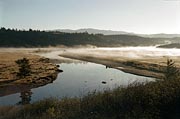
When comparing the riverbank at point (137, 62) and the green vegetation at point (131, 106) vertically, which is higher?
the green vegetation at point (131, 106)

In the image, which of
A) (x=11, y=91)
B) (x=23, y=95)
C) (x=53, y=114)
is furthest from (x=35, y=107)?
(x=11, y=91)

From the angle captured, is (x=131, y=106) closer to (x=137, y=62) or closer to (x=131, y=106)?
(x=131, y=106)

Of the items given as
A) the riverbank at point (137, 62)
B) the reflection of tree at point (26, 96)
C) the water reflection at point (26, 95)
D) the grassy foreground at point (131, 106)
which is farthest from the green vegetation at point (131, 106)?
the water reflection at point (26, 95)

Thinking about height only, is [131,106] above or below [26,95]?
→ above

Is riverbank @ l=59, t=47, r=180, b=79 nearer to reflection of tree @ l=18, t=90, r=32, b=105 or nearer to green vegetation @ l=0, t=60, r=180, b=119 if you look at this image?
reflection of tree @ l=18, t=90, r=32, b=105

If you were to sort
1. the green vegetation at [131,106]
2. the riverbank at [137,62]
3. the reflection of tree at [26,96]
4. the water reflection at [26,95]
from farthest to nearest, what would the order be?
the riverbank at [137,62] < the water reflection at [26,95] < the reflection of tree at [26,96] < the green vegetation at [131,106]

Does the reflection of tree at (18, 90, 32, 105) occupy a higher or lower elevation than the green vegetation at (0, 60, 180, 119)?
lower

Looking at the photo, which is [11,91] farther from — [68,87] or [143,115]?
[143,115]

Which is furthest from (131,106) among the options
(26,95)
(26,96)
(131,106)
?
(26,95)

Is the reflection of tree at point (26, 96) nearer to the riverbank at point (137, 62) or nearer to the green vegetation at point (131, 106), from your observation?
the riverbank at point (137, 62)

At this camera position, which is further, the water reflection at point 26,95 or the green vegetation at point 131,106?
the water reflection at point 26,95

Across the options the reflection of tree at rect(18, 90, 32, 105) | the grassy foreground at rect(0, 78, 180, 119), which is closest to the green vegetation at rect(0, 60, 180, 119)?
the grassy foreground at rect(0, 78, 180, 119)

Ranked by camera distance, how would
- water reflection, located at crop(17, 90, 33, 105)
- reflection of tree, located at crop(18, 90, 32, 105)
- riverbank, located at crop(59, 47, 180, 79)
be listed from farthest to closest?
riverbank, located at crop(59, 47, 180, 79)
water reflection, located at crop(17, 90, 33, 105)
reflection of tree, located at crop(18, 90, 32, 105)

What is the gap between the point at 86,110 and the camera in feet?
30.2
